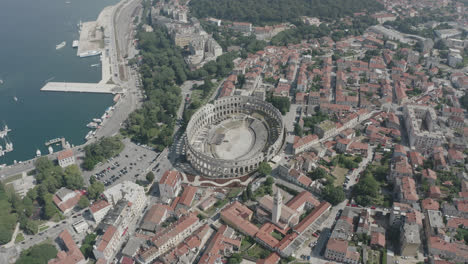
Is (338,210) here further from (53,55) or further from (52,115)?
(53,55)

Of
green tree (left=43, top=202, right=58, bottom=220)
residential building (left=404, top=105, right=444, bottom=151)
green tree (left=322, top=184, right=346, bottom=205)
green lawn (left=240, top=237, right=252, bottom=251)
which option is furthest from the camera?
residential building (left=404, top=105, right=444, bottom=151)

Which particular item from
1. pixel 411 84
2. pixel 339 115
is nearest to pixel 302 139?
pixel 339 115

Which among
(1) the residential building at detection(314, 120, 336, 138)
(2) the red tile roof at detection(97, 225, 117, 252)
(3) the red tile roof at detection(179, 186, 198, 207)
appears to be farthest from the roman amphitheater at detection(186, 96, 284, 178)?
(2) the red tile roof at detection(97, 225, 117, 252)

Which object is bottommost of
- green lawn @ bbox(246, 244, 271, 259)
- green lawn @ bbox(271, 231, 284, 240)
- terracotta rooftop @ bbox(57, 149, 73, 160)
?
green lawn @ bbox(246, 244, 271, 259)

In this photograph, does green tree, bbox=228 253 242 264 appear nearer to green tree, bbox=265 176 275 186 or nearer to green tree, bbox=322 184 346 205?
green tree, bbox=265 176 275 186

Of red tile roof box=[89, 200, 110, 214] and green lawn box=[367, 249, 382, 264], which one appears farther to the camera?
red tile roof box=[89, 200, 110, 214]

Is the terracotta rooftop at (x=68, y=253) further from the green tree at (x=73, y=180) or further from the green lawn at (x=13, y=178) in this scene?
the green lawn at (x=13, y=178)

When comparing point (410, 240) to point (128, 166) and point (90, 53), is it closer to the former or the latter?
point (128, 166)
